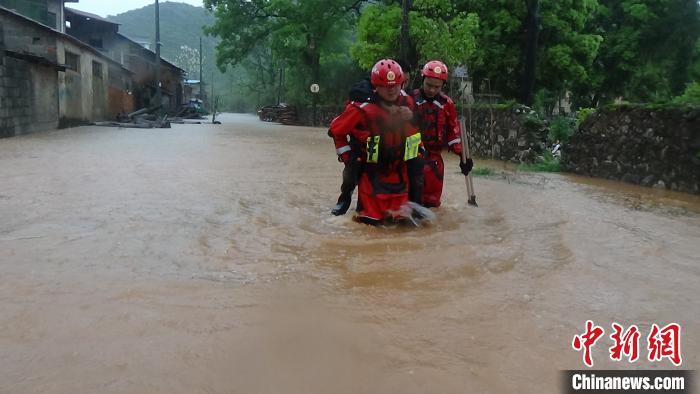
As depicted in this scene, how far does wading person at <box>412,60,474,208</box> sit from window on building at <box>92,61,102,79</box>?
25493mm

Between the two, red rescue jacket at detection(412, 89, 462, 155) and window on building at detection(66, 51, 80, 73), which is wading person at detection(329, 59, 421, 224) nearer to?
red rescue jacket at detection(412, 89, 462, 155)

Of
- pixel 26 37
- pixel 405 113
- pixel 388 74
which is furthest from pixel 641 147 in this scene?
pixel 26 37

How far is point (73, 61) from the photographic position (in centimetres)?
2516

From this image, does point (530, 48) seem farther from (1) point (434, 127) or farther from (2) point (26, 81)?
(2) point (26, 81)

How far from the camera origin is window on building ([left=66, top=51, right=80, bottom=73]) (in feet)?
80.1

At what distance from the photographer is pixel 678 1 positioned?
77.5 feet

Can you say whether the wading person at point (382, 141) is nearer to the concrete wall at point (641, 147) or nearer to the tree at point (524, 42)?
the concrete wall at point (641, 147)

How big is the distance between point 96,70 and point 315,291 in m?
28.5

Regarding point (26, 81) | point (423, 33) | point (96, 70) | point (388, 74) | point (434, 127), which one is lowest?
point (434, 127)

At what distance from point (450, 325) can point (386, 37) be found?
18219mm

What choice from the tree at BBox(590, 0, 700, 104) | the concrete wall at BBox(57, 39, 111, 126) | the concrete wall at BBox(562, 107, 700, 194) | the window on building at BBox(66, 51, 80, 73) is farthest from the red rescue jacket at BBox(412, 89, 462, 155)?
the window on building at BBox(66, 51, 80, 73)

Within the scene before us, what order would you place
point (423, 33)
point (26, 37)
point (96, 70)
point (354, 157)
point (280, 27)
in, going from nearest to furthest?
point (354, 157)
point (423, 33)
point (26, 37)
point (96, 70)
point (280, 27)

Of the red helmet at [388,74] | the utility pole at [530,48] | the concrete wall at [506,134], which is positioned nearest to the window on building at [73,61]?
the concrete wall at [506,134]

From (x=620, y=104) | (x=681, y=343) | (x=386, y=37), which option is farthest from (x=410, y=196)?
(x=386, y=37)
